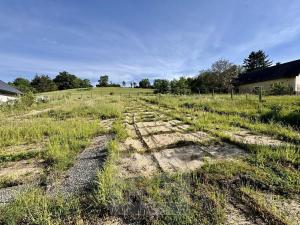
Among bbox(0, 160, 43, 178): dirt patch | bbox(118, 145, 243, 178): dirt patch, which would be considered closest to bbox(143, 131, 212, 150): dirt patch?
bbox(118, 145, 243, 178): dirt patch

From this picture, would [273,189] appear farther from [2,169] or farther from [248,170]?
[2,169]

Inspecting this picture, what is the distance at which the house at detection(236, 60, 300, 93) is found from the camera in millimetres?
24016

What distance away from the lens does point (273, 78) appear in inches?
1046

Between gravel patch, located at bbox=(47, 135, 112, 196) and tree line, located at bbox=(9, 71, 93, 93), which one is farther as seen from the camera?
tree line, located at bbox=(9, 71, 93, 93)

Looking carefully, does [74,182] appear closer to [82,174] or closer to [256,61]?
[82,174]

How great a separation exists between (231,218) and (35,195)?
218 cm

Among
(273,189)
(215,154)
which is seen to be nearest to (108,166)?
(215,154)

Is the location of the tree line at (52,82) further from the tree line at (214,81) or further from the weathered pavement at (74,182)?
the weathered pavement at (74,182)

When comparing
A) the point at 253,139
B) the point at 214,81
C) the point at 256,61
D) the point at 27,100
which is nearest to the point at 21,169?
the point at 253,139

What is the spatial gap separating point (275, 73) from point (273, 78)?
98 centimetres

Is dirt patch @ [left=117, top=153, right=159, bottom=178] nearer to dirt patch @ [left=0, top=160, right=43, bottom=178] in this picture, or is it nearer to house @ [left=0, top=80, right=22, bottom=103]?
dirt patch @ [left=0, top=160, right=43, bottom=178]

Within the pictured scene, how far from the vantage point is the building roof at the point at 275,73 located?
79.9ft

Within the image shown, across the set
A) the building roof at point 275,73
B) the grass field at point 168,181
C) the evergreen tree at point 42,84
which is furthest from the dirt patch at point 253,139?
the evergreen tree at point 42,84

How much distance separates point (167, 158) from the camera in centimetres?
356
